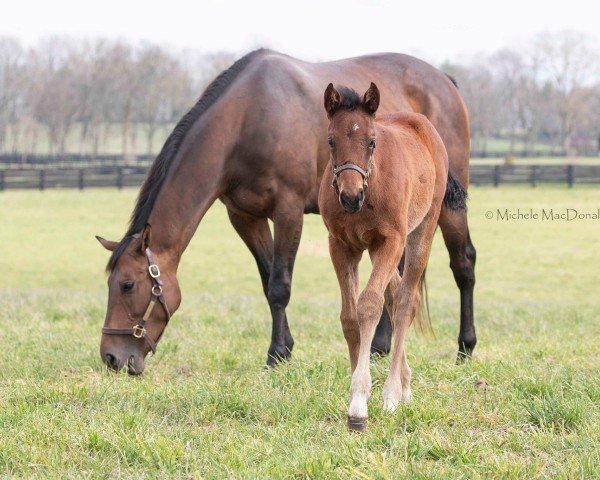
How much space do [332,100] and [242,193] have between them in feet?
7.88

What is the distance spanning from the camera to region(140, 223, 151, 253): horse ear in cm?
559

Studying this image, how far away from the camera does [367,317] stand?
398 centimetres

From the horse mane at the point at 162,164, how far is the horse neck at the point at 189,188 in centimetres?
4

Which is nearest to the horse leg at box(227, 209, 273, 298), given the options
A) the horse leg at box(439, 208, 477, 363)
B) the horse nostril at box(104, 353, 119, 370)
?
the horse leg at box(439, 208, 477, 363)

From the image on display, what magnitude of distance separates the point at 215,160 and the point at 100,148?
298ft

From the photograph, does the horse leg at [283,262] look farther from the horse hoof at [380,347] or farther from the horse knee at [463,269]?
the horse knee at [463,269]

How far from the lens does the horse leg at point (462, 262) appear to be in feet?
21.3

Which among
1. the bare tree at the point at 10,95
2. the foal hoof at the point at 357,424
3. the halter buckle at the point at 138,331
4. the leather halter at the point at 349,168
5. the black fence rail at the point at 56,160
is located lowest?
the black fence rail at the point at 56,160

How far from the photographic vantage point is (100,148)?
9369cm

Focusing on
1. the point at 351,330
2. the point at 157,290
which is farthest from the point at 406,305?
the point at 157,290

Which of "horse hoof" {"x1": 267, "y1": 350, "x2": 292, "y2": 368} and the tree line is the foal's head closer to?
"horse hoof" {"x1": 267, "y1": 350, "x2": 292, "y2": 368}

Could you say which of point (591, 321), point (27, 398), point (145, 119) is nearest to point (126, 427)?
point (27, 398)

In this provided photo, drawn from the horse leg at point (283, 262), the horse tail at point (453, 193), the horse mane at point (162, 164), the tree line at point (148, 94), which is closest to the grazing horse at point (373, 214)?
the horse tail at point (453, 193)

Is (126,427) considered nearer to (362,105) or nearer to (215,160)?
(362,105)
